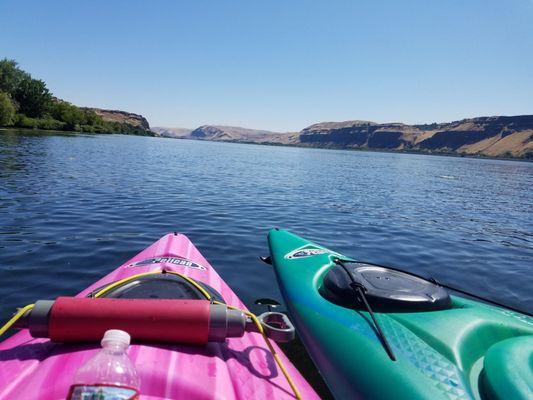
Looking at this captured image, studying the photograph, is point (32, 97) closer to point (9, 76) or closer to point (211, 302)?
point (9, 76)

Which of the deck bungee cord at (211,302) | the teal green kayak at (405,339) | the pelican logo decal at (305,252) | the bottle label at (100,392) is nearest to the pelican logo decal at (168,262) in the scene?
the deck bungee cord at (211,302)

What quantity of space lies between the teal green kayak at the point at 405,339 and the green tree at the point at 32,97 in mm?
88133

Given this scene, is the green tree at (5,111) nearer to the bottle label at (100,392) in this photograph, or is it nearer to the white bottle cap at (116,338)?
the white bottle cap at (116,338)

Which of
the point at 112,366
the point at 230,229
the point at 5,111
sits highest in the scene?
the point at 5,111

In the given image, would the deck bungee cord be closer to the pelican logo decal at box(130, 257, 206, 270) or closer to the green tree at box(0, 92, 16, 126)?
the pelican logo decal at box(130, 257, 206, 270)

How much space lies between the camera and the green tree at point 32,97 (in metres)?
74.4

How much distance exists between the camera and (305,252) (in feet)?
20.5

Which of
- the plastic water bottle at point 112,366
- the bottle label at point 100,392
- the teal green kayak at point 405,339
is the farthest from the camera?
the teal green kayak at point 405,339

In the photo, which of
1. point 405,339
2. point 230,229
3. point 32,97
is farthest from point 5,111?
point 405,339

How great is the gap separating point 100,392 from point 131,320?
729 millimetres

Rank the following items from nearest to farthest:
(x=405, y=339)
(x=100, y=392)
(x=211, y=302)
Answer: (x=100, y=392)
(x=211, y=302)
(x=405, y=339)

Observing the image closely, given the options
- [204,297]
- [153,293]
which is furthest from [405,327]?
[153,293]

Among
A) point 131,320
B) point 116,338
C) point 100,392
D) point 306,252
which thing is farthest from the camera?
point 306,252

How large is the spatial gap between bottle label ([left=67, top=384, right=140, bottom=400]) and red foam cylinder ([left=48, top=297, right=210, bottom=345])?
2.18ft
